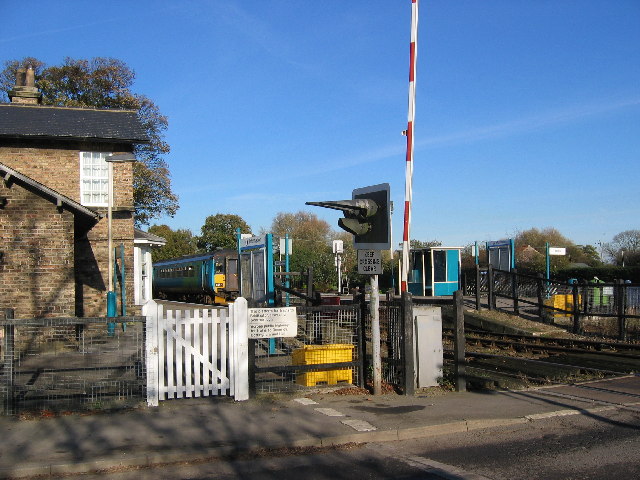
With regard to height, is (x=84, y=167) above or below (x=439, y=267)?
above

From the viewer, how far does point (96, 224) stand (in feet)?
68.1

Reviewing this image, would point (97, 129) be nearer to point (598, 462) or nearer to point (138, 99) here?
point (598, 462)

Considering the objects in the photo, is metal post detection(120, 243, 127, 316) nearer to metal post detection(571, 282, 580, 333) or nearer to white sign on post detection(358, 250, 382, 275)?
white sign on post detection(358, 250, 382, 275)

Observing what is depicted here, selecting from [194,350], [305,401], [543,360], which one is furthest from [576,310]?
[194,350]

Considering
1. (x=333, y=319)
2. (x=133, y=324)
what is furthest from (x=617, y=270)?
(x=133, y=324)

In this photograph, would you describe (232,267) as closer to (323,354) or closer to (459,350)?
(323,354)

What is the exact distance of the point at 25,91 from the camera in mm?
23734

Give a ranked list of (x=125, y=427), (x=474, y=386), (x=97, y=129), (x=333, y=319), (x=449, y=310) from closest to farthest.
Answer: (x=125, y=427) → (x=333, y=319) → (x=474, y=386) → (x=97, y=129) → (x=449, y=310)

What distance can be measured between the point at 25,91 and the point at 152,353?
18.3 metres

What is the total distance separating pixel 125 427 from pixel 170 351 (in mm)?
1401

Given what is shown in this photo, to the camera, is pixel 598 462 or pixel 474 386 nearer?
pixel 598 462

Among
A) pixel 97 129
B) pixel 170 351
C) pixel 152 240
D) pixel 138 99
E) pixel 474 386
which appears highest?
pixel 138 99

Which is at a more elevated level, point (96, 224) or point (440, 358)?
point (96, 224)

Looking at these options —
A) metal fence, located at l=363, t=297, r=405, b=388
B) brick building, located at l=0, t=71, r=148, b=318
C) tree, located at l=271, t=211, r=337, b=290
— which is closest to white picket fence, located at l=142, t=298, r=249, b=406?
metal fence, located at l=363, t=297, r=405, b=388
